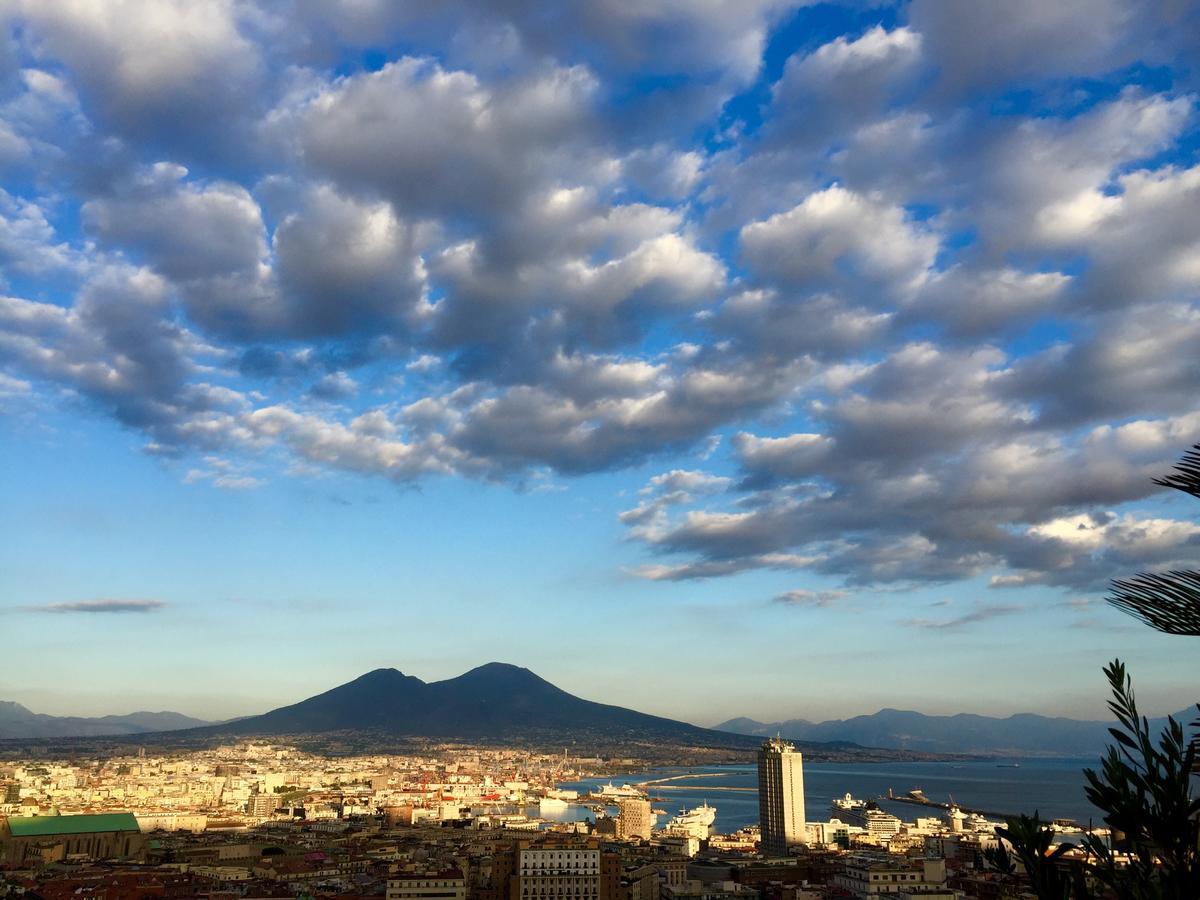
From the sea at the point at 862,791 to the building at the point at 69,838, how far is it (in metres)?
44.5

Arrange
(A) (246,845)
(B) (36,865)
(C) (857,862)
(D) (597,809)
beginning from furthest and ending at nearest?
(D) (597,809), (A) (246,845), (B) (36,865), (C) (857,862)

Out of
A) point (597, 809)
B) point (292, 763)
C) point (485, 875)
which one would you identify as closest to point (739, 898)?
point (485, 875)

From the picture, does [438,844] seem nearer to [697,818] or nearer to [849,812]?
[697,818]

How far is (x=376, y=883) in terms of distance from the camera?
1764 inches

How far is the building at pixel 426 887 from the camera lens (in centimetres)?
3809

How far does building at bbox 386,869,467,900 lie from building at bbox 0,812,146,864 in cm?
3061

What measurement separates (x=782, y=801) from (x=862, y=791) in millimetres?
83804

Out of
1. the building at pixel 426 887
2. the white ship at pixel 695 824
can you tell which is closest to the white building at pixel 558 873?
the building at pixel 426 887

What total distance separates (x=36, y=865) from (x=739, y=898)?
40686 millimetres

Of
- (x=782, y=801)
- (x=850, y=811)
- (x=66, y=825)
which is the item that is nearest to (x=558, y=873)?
(x=782, y=801)

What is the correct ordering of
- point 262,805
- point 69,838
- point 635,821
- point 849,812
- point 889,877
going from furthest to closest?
point 262,805 < point 849,812 < point 635,821 < point 69,838 < point 889,877

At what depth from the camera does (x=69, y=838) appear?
199 feet

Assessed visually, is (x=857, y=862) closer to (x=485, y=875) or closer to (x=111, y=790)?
(x=485, y=875)

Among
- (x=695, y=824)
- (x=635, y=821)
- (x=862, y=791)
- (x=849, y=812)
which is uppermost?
(x=635, y=821)
